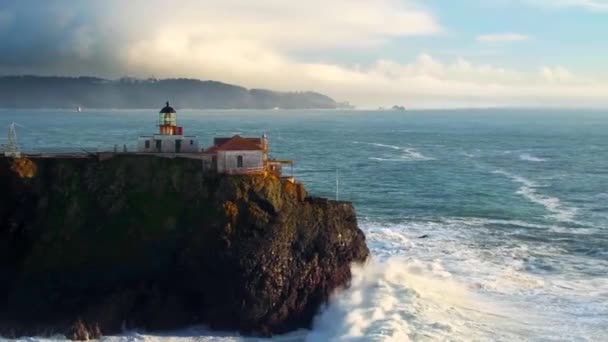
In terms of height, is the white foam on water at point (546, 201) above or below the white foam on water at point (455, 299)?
above

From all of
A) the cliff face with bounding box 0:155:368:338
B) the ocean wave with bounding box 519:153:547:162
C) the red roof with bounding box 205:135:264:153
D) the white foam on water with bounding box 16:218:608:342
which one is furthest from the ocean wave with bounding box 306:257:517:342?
the ocean wave with bounding box 519:153:547:162

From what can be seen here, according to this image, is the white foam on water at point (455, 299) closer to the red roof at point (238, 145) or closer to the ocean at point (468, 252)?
the ocean at point (468, 252)

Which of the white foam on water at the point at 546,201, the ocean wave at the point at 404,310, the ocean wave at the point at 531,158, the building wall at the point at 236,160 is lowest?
the ocean wave at the point at 404,310

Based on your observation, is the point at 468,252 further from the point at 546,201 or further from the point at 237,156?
the point at 546,201

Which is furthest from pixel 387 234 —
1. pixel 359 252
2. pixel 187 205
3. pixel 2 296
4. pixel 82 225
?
pixel 2 296

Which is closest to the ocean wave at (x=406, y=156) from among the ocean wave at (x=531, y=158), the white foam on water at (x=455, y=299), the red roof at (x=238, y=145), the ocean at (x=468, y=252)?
the ocean at (x=468, y=252)

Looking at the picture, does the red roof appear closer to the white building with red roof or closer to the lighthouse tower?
the white building with red roof

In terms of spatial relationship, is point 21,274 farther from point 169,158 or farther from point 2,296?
point 169,158
